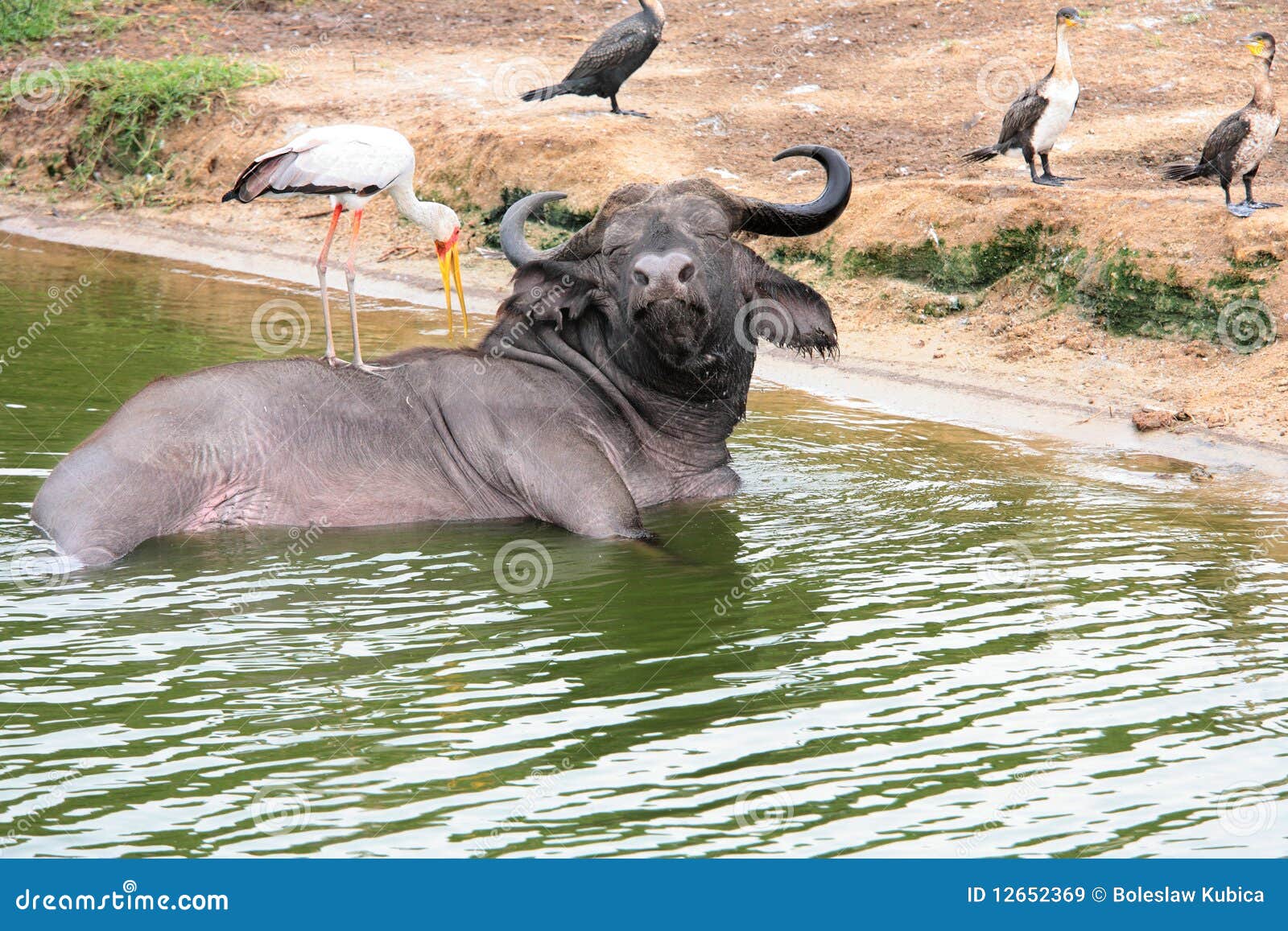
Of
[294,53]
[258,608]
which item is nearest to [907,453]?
[258,608]

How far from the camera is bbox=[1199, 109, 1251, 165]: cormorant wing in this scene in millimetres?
11320

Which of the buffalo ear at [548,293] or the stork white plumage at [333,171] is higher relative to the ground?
the stork white plumage at [333,171]

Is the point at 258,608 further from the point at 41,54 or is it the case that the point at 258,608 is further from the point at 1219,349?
the point at 41,54

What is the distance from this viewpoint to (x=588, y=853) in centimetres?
493

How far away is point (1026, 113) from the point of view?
12734mm

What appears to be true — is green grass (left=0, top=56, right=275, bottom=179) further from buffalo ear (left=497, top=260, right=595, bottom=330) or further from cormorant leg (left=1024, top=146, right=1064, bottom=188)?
buffalo ear (left=497, top=260, right=595, bottom=330)

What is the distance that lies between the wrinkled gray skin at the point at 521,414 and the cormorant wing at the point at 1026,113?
4737 millimetres

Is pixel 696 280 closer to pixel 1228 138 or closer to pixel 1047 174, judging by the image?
pixel 1228 138

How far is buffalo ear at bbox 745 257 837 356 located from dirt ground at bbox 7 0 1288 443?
2.76 m

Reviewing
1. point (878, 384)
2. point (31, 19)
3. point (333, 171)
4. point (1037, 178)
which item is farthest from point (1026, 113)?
point (31, 19)

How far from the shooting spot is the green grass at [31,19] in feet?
67.7

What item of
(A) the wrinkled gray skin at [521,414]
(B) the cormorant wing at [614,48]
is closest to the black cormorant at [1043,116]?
(B) the cormorant wing at [614,48]

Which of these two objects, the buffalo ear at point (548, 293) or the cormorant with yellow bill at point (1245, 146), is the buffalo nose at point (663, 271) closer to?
the buffalo ear at point (548, 293)

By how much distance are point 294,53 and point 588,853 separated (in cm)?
1682
